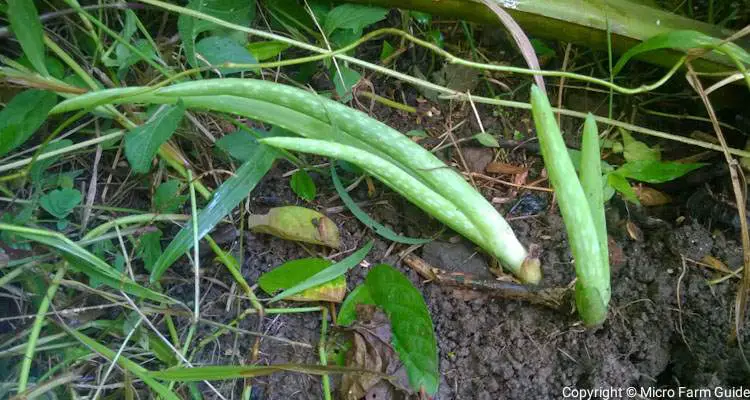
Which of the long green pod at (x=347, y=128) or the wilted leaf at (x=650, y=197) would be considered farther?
the wilted leaf at (x=650, y=197)

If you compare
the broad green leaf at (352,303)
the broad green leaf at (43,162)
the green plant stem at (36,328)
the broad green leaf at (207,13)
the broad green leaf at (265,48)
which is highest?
the broad green leaf at (207,13)

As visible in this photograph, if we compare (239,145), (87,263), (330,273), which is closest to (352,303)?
(330,273)

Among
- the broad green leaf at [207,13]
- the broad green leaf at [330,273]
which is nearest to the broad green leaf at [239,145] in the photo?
the broad green leaf at [207,13]

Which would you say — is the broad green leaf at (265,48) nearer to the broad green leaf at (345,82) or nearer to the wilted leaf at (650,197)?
the broad green leaf at (345,82)

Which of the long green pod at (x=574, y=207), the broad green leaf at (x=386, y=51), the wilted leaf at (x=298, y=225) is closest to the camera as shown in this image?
the long green pod at (x=574, y=207)

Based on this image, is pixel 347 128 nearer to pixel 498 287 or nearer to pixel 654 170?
pixel 498 287

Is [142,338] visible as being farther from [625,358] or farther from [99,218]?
[625,358]

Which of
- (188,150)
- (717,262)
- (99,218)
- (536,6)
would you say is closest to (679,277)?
(717,262)
